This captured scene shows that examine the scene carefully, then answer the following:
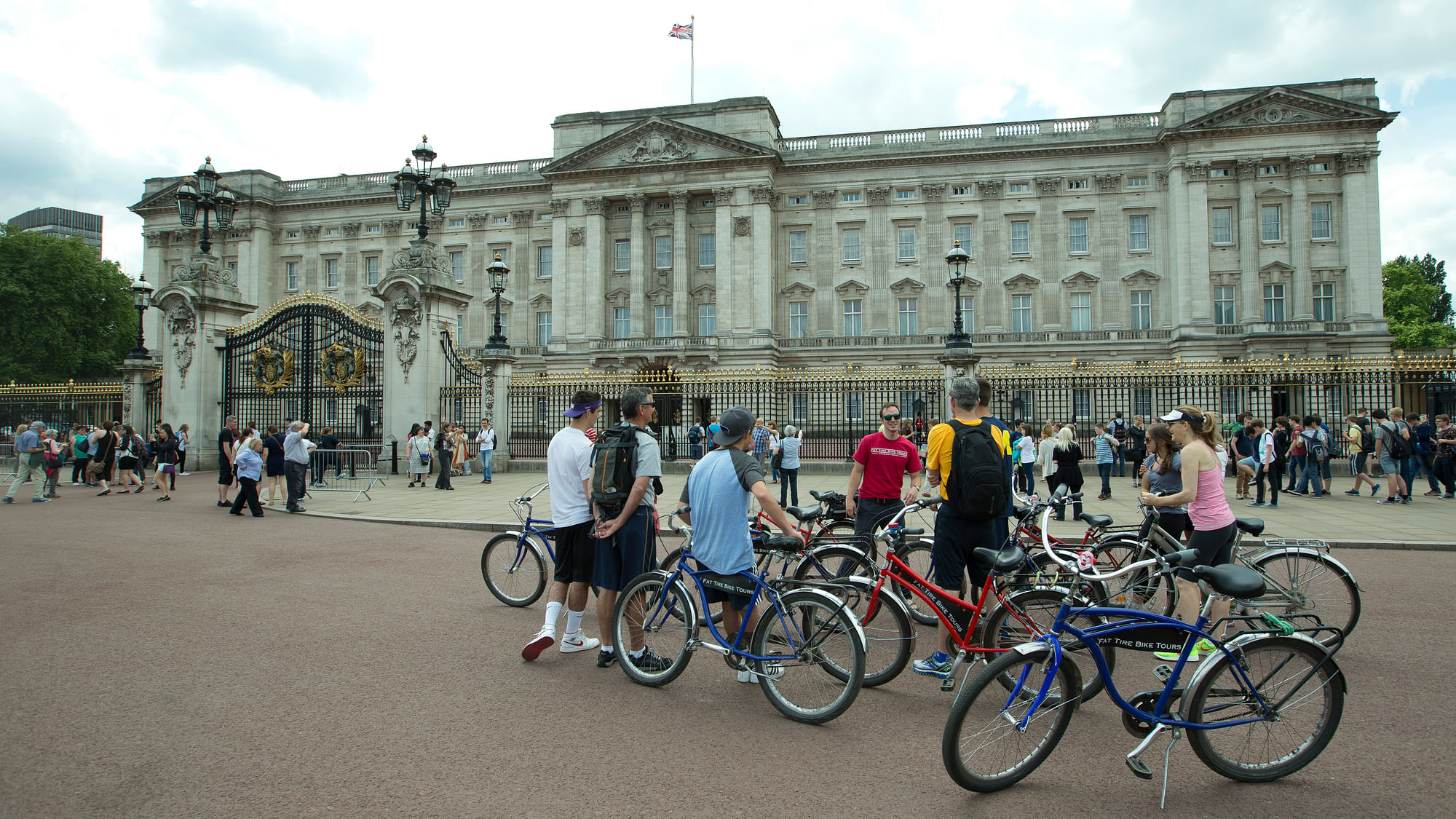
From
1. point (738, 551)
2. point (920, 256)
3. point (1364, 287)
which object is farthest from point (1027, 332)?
point (738, 551)

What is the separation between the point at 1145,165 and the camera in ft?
148

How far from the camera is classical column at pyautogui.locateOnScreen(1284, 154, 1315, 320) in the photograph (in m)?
42.2

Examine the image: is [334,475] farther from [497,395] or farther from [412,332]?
[497,395]

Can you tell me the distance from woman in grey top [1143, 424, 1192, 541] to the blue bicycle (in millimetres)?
5168

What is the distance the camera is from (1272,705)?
3756mm

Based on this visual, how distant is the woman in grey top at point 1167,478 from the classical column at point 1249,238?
4333 centimetres

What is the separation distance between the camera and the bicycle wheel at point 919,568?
20.5 ft

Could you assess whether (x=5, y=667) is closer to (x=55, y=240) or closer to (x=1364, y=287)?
(x=1364, y=287)

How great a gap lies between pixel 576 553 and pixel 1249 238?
158 ft

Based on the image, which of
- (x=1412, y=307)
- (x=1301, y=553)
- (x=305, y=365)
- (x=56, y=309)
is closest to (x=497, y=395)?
(x=305, y=365)

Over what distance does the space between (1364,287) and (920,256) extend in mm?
22549

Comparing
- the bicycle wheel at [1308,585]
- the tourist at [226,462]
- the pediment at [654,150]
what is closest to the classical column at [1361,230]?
the pediment at [654,150]

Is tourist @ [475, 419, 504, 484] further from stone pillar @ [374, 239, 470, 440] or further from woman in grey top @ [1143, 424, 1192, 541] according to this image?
woman in grey top @ [1143, 424, 1192, 541]

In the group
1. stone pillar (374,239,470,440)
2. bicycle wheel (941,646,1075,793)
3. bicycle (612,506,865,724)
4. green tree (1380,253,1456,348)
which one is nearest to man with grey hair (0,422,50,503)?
stone pillar (374,239,470,440)
